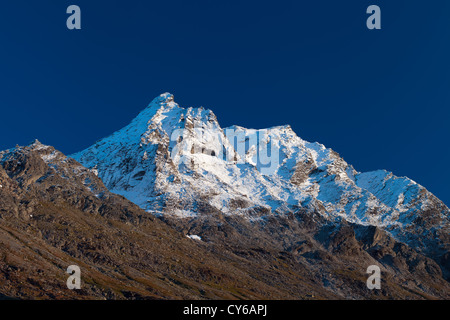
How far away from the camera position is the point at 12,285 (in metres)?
155
